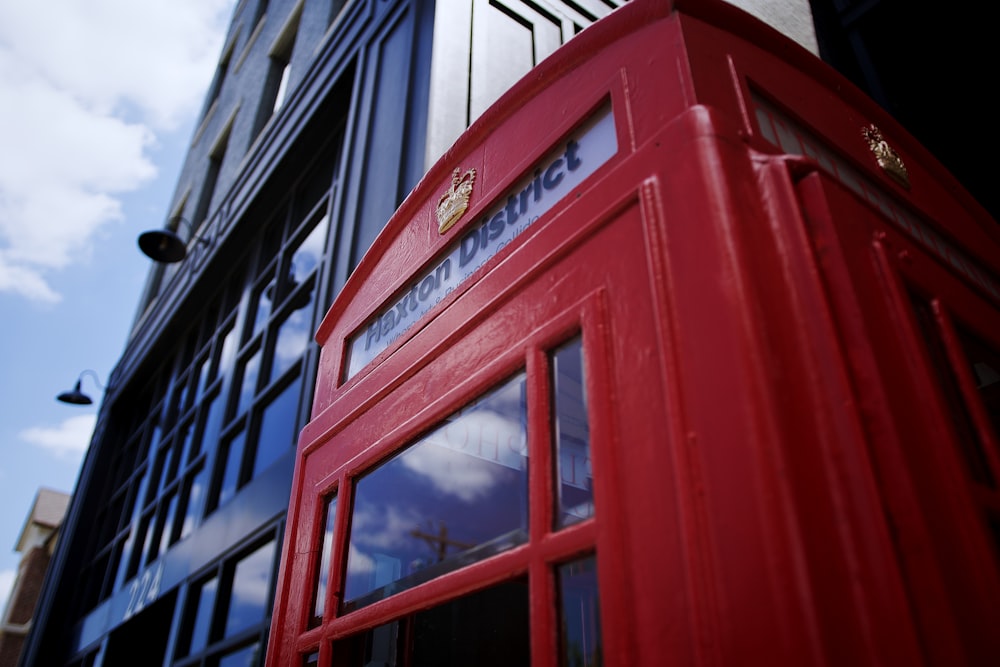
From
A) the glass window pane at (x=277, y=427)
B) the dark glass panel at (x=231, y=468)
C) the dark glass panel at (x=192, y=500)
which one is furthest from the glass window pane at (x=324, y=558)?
the dark glass panel at (x=192, y=500)

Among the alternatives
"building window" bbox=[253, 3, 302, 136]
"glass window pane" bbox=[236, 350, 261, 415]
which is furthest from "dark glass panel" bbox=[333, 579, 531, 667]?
"building window" bbox=[253, 3, 302, 136]

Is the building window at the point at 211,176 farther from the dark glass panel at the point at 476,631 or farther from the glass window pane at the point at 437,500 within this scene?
the glass window pane at the point at 437,500

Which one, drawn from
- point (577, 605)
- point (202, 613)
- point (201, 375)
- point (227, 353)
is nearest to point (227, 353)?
point (227, 353)

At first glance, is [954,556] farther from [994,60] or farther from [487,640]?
[994,60]

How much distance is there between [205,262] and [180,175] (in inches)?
234

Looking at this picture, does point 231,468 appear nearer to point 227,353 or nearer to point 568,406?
point 227,353

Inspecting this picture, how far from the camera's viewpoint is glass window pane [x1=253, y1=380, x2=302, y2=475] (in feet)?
14.2

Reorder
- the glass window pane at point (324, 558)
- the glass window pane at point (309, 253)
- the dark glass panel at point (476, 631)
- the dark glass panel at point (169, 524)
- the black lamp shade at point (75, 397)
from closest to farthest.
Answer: the glass window pane at point (324, 558) → the dark glass panel at point (476, 631) → the glass window pane at point (309, 253) → the dark glass panel at point (169, 524) → the black lamp shade at point (75, 397)

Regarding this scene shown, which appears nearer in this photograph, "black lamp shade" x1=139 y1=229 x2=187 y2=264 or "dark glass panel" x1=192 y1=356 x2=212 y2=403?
"dark glass panel" x1=192 y1=356 x2=212 y2=403

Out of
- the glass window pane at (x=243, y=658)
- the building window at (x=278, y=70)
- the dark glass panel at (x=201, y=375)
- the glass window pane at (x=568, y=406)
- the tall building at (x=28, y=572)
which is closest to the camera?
the glass window pane at (x=568, y=406)

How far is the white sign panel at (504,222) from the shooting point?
1.43m

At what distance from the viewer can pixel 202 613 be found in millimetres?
4664

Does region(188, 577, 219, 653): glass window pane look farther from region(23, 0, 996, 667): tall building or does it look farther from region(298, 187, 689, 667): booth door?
region(298, 187, 689, 667): booth door

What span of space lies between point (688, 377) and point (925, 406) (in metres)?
0.35
